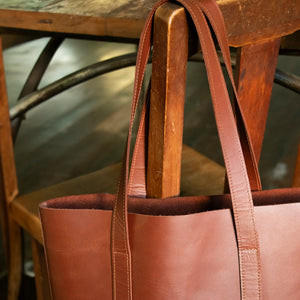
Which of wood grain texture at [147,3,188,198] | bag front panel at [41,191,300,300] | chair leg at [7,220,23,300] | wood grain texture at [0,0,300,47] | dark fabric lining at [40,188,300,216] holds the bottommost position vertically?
chair leg at [7,220,23,300]

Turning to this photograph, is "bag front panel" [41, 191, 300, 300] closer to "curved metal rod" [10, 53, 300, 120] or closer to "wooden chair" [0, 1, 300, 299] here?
"wooden chair" [0, 1, 300, 299]

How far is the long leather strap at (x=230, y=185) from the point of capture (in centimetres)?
61

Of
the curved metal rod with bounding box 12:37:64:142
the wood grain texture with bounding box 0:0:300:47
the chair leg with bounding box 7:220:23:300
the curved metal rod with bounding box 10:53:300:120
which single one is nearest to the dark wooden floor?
the chair leg with bounding box 7:220:23:300

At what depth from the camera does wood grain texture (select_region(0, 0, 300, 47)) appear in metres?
0.69

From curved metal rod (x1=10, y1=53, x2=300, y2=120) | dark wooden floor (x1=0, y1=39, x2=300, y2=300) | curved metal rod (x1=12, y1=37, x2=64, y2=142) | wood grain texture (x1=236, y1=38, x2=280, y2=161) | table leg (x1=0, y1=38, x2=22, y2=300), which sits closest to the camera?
wood grain texture (x1=236, y1=38, x2=280, y2=161)

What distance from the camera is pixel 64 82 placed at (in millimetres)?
→ 1275

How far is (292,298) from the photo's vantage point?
709 millimetres

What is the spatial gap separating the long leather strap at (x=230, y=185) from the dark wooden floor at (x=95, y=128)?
1.22 metres

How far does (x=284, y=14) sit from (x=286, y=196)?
28 cm

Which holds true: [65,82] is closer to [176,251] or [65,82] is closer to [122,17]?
[122,17]

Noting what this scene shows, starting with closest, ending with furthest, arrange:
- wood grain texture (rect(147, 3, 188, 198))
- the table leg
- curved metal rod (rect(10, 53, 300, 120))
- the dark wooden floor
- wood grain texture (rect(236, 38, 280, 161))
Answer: wood grain texture (rect(147, 3, 188, 198)) < wood grain texture (rect(236, 38, 280, 161)) < the table leg < curved metal rod (rect(10, 53, 300, 120)) < the dark wooden floor

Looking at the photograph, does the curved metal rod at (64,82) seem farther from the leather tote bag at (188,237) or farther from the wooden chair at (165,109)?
the leather tote bag at (188,237)

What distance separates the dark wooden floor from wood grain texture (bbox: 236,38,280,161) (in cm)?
124

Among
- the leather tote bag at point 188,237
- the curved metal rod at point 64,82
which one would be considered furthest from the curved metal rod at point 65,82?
the leather tote bag at point 188,237
